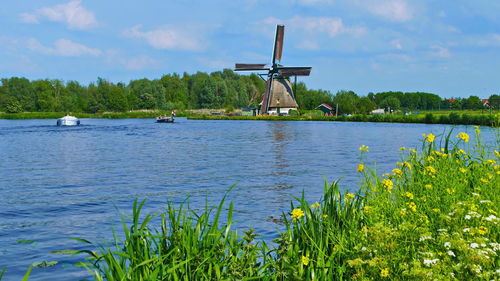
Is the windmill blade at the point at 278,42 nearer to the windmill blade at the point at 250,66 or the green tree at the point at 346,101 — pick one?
the windmill blade at the point at 250,66

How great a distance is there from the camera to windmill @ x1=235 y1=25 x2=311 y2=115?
78938 millimetres

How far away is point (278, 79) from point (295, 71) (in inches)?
142

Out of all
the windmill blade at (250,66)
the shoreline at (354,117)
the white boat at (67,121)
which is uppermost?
the windmill blade at (250,66)

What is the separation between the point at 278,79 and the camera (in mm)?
81688

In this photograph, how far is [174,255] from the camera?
15.6ft

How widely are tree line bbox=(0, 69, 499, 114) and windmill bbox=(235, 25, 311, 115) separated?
1875 cm

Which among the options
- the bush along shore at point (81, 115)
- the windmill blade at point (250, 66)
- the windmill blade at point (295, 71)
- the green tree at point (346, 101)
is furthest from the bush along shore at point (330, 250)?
the bush along shore at point (81, 115)

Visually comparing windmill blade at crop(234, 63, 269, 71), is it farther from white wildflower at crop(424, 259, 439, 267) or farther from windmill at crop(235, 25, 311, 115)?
white wildflower at crop(424, 259, 439, 267)

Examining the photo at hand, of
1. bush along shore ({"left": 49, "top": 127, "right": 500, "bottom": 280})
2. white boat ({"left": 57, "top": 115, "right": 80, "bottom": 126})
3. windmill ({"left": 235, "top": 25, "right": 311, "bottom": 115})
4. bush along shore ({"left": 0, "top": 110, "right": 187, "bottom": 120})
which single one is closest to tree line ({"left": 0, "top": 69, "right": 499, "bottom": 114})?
bush along shore ({"left": 0, "top": 110, "right": 187, "bottom": 120})

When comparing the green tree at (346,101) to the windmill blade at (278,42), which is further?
the green tree at (346,101)

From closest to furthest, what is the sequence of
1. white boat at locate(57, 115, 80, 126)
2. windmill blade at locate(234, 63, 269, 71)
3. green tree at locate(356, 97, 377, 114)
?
white boat at locate(57, 115, 80, 126)
windmill blade at locate(234, 63, 269, 71)
green tree at locate(356, 97, 377, 114)

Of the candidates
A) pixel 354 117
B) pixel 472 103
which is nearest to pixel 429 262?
pixel 354 117

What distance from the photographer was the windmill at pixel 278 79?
78938 mm

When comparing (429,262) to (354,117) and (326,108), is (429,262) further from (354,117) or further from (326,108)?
(326,108)
